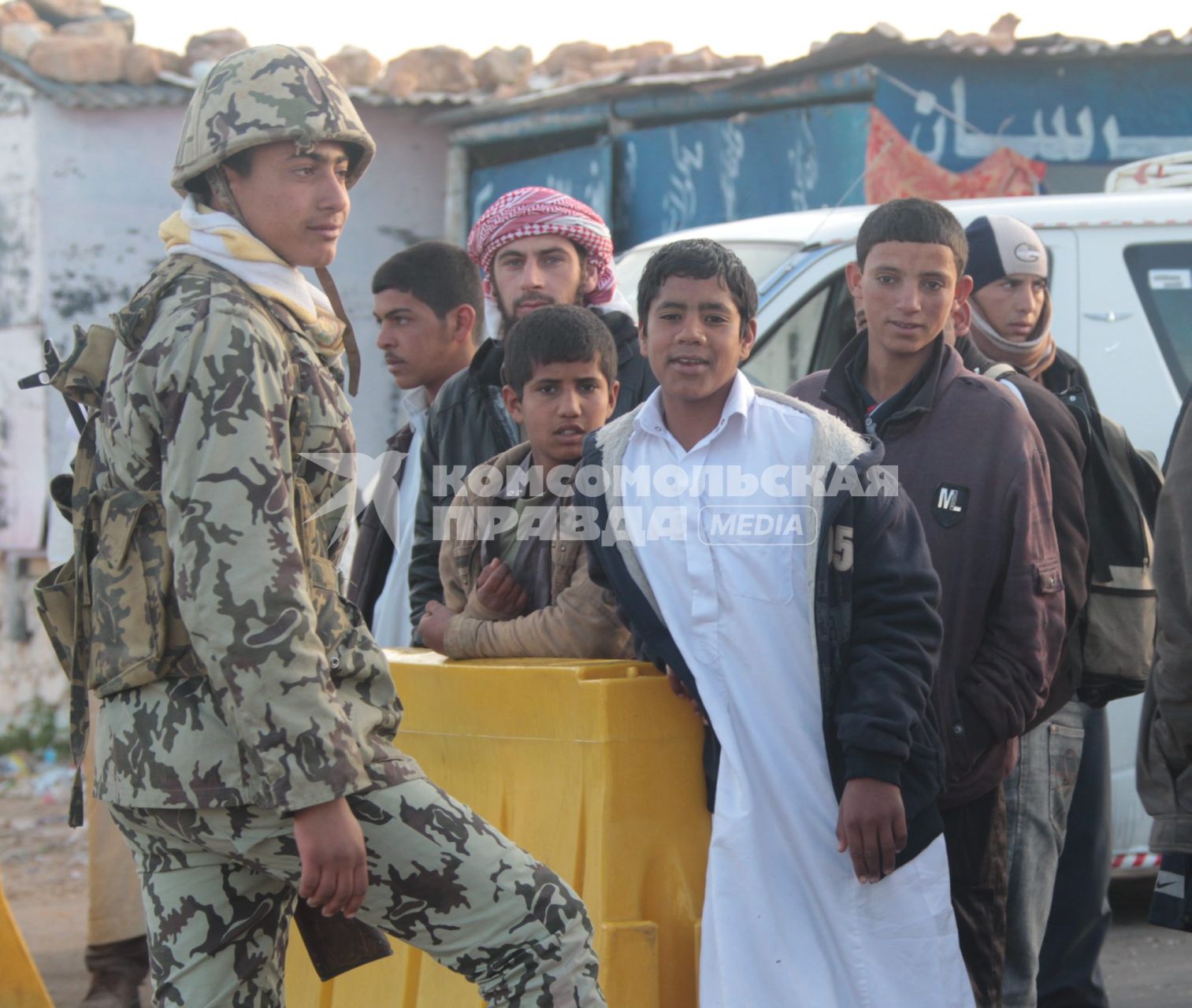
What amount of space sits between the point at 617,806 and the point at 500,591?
0.62 m

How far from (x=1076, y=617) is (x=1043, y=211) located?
1.98m

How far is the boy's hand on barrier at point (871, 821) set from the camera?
293 centimetres

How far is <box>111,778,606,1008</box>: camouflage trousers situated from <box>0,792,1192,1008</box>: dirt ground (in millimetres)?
2682

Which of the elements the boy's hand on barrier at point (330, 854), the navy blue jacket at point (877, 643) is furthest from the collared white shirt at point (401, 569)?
the boy's hand on barrier at point (330, 854)

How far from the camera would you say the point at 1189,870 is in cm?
315

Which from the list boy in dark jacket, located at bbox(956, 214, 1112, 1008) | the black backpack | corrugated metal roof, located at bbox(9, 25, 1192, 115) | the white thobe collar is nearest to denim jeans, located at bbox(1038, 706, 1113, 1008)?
boy in dark jacket, located at bbox(956, 214, 1112, 1008)

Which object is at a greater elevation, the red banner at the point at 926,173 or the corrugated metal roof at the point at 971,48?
the corrugated metal roof at the point at 971,48

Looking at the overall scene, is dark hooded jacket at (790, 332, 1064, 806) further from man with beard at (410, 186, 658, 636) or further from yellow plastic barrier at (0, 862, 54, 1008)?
→ yellow plastic barrier at (0, 862, 54, 1008)

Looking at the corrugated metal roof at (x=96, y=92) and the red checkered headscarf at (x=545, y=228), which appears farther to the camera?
the corrugated metal roof at (x=96, y=92)

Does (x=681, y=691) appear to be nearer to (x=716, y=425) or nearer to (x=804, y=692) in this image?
(x=804, y=692)

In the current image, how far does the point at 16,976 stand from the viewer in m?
3.74

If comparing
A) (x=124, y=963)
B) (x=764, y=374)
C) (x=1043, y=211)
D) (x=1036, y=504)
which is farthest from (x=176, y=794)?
(x=1043, y=211)

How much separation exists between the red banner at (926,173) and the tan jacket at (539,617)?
604 centimetres

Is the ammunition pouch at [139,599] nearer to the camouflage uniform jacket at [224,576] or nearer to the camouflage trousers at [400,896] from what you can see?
the camouflage uniform jacket at [224,576]
